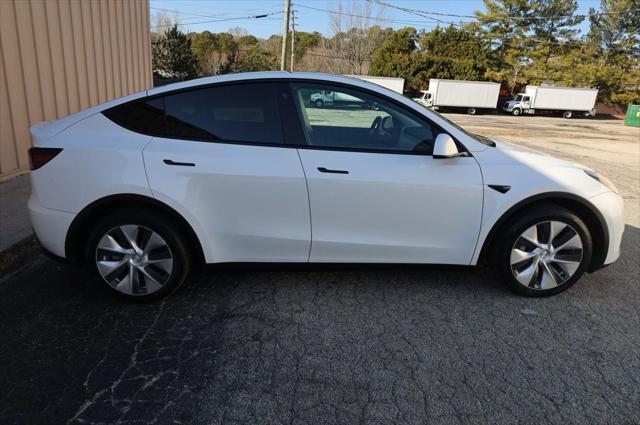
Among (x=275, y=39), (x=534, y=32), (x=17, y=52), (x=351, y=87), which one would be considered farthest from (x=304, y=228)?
(x=275, y=39)

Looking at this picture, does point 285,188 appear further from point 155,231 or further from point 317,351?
point 317,351

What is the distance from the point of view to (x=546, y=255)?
3.36m

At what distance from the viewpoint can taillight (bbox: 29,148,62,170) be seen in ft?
9.89

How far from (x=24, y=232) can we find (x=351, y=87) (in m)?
3.32

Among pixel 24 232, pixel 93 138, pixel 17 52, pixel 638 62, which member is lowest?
pixel 24 232

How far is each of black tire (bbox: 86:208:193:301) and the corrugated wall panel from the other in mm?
3848

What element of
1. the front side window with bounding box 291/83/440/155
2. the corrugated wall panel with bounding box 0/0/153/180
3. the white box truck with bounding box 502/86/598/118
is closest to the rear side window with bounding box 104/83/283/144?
the front side window with bounding box 291/83/440/155

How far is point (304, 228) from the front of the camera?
3.15 metres

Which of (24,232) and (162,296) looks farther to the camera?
(24,232)

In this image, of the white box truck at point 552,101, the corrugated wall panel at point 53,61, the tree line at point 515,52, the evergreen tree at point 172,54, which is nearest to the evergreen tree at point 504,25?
the tree line at point 515,52

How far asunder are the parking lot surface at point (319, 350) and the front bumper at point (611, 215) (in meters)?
0.41

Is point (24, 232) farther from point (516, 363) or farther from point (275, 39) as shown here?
point (275, 39)

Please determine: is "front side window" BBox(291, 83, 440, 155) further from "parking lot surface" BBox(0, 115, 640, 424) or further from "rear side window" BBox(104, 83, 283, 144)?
"parking lot surface" BBox(0, 115, 640, 424)

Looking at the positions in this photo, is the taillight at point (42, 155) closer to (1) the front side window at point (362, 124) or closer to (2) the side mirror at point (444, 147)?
(1) the front side window at point (362, 124)
